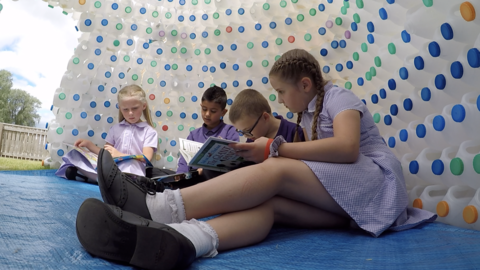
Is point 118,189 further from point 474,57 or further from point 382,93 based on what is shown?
point 382,93

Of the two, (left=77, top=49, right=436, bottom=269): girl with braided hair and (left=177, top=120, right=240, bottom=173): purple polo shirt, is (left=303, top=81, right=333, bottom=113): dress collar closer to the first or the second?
(left=77, top=49, right=436, bottom=269): girl with braided hair

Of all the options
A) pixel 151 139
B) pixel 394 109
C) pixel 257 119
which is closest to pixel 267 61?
pixel 257 119

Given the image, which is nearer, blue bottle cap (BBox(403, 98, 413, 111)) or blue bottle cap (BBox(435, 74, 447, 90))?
blue bottle cap (BBox(435, 74, 447, 90))

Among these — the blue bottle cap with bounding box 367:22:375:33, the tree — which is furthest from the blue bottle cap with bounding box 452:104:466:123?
the tree

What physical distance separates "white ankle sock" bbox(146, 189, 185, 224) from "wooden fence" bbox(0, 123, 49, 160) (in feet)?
9.18

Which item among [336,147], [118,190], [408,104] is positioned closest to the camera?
[118,190]

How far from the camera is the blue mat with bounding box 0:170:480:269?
64cm

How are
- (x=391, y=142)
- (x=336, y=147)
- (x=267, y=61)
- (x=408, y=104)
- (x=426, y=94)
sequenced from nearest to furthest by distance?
1. (x=336, y=147)
2. (x=426, y=94)
3. (x=408, y=104)
4. (x=391, y=142)
5. (x=267, y=61)

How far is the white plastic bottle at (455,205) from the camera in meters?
0.98

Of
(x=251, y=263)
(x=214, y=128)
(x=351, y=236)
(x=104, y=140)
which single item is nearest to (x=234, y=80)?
(x=214, y=128)

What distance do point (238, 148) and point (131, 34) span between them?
1.61 metres

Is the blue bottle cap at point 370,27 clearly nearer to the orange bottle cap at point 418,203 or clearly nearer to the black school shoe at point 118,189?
the orange bottle cap at point 418,203

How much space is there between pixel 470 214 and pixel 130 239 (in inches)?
32.5

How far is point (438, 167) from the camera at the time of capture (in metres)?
1.04
